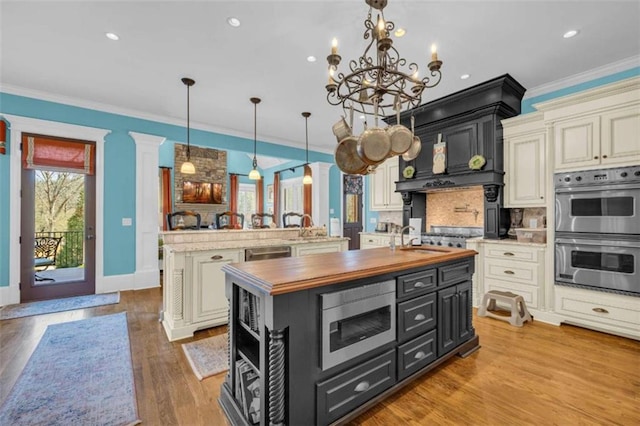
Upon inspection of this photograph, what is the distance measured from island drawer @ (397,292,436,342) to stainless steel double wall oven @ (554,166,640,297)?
2.06 metres

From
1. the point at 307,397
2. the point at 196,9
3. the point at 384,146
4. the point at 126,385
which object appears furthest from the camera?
the point at 196,9

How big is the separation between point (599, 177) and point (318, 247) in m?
3.18

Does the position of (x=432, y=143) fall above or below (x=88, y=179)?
above

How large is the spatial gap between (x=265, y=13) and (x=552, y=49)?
2.96 meters

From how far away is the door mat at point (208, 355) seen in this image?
88.7 inches

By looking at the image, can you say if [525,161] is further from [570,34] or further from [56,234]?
[56,234]

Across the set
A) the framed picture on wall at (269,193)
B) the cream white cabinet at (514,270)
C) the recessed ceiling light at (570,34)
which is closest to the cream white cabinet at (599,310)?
the cream white cabinet at (514,270)

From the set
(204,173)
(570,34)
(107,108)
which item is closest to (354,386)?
(570,34)

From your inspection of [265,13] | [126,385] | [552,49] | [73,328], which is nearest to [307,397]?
[126,385]

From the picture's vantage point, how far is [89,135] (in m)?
4.39

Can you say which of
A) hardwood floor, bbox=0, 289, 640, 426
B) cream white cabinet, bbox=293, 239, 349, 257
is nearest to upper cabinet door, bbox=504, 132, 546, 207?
hardwood floor, bbox=0, 289, 640, 426

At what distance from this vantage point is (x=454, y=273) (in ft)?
7.68

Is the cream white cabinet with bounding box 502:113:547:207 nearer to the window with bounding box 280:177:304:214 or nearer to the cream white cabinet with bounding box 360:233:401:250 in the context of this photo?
the cream white cabinet with bounding box 360:233:401:250

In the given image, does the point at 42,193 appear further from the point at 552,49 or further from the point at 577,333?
the point at 577,333
